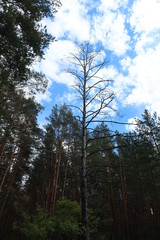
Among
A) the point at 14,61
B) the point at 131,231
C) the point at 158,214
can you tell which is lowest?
the point at 131,231

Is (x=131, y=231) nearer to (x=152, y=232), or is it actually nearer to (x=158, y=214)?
(x=152, y=232)

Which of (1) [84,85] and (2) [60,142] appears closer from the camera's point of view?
(1) [84,85]

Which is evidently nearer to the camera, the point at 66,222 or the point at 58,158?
the point at 66,222

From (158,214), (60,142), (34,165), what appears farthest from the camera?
(34,165)

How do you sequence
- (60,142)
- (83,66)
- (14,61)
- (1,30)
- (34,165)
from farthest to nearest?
1. (34,165)
2. (60,142)
3. (83,66)
4. (14,61)
5. (1,30)

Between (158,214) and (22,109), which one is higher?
(22,109)

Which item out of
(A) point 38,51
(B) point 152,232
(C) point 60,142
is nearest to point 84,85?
(A) point 38,51

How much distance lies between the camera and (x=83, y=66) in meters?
6.99

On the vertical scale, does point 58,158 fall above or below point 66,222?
above

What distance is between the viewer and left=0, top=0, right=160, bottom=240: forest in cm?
596

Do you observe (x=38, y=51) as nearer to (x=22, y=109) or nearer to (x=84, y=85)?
(x=84, y=85)

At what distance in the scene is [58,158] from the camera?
17.0 m

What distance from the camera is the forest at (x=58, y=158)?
5.96m

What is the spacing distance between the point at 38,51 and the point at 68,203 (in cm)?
732
